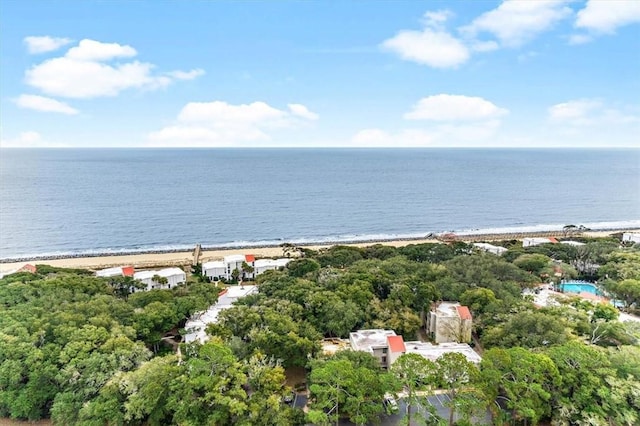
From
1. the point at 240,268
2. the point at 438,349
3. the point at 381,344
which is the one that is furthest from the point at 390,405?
the point at 240,268

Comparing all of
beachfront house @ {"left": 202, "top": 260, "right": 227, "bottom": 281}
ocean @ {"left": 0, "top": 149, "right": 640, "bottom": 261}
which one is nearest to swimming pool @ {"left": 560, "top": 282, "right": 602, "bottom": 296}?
ocean @ {"left": 0, "top": 149, "right": 640, "bottom": 261}

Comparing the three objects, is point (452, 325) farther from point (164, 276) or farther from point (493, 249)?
point (164, 276)

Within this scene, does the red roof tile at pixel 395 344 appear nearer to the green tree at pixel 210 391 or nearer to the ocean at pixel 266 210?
the green tree at pixel 210 391

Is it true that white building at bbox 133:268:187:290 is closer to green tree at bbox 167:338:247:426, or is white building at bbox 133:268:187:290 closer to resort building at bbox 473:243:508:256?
green tree at bbox 167:338:247:426

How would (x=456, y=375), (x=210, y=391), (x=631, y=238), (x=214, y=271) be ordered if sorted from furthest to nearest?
(x=631, y=238), (x=214, y=271), (x=456, y=375), (x=210, y=391)

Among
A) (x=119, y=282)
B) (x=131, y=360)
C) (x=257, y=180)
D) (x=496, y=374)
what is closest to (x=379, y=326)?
(x=496, y=374)

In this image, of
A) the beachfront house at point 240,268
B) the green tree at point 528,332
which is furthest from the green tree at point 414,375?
the beachfront house at point 240,268

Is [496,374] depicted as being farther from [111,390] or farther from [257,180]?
[257,180]
